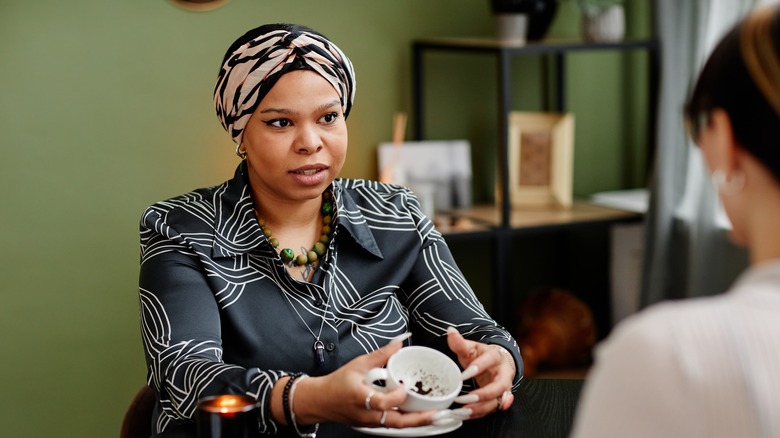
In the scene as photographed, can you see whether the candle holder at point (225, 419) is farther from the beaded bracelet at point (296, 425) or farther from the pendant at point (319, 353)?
the pendant at point (319, 353)

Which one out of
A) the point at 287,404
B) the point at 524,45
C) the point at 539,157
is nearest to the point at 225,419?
the point at 287,404

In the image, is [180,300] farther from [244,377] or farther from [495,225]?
[495,225]

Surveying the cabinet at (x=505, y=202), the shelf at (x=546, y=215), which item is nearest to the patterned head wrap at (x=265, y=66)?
the cabinet at (x=505, y=202)

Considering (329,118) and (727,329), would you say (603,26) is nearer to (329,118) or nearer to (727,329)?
(329,118)

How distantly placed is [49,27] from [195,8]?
413mm

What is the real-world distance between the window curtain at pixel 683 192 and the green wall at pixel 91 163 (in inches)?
38.7

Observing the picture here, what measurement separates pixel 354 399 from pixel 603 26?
2.03 meters

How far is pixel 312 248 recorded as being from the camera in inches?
70.9

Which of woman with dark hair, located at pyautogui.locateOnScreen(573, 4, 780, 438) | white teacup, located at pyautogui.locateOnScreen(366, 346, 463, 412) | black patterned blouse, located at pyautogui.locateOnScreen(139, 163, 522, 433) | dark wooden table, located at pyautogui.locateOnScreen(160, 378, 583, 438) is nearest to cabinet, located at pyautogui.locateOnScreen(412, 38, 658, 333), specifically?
black patterned blouse, located at pyautogui.locateOnScreen(139, 163, 522, 433)

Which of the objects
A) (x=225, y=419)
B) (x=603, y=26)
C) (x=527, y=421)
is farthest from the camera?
(x=603, y=26)

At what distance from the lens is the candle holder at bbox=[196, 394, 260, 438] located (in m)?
1.26

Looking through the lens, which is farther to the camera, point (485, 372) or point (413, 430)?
point (485, 372)

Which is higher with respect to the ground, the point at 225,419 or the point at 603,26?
the point at 603,26

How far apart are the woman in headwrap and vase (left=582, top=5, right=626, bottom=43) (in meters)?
1.41
